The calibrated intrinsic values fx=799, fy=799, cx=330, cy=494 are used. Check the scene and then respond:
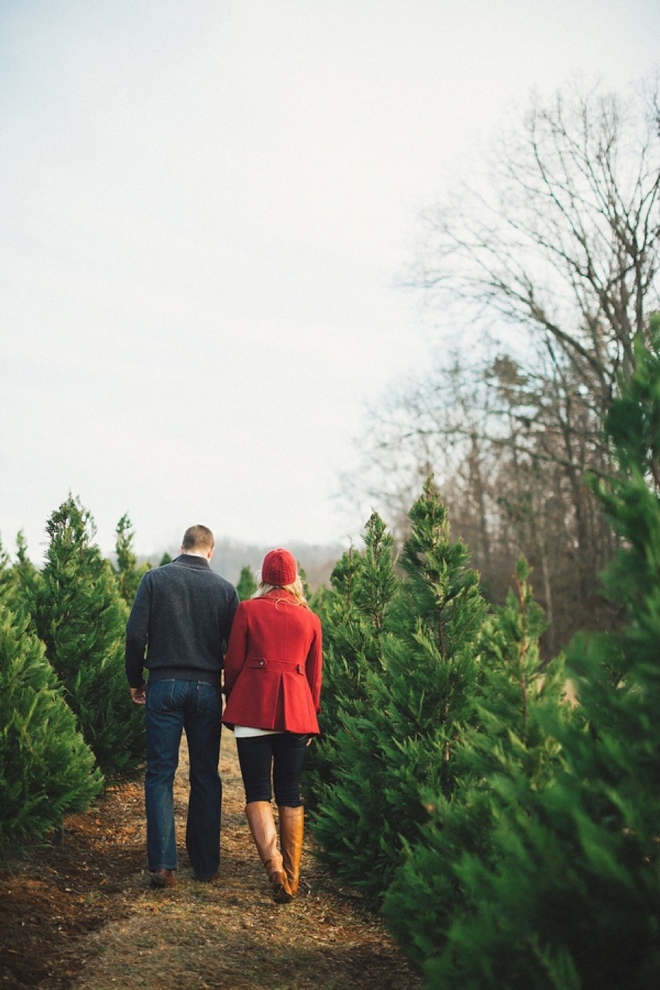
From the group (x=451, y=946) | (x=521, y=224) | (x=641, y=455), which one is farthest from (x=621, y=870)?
(x=521, y=224)

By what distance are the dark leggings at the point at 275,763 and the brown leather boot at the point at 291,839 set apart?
0.05m

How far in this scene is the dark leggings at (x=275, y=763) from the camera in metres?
5.20

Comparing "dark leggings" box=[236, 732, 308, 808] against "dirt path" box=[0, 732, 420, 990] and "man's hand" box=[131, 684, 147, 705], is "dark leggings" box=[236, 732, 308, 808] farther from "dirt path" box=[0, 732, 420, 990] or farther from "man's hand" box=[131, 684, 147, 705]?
"man's hand" box=[131, 684, 147, 705]

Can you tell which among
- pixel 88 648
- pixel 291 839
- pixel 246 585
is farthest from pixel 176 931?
pixel 246 585

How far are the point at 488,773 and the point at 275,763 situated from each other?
2.41 meters

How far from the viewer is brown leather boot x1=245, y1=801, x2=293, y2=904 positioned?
16.5 ft

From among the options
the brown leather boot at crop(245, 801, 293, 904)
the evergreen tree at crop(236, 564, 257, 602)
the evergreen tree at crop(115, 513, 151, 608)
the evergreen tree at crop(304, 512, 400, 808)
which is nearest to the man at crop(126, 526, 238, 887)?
the brown leather boot at crop(245, 801, 293, 904)

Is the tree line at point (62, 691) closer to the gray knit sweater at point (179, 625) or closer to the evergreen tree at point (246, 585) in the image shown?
the gray knit sweater at point (179, 625)

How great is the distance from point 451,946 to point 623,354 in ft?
63.5

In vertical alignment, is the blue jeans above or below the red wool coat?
below

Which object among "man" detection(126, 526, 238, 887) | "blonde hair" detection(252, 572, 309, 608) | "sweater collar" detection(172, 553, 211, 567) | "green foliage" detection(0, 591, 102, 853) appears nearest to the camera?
"green foliage" detection(0, 591, 102, 853)

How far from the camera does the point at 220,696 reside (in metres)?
5.47

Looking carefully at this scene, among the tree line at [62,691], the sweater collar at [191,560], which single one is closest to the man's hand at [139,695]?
the tree line at [62,691]

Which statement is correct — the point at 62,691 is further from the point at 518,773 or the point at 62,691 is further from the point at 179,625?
the point at 518,773
